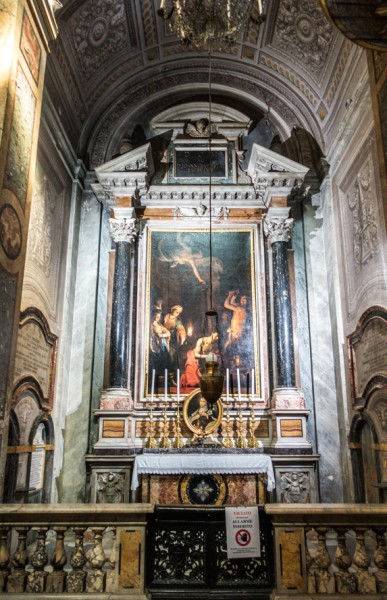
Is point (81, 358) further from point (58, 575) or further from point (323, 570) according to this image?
point (323, 570)

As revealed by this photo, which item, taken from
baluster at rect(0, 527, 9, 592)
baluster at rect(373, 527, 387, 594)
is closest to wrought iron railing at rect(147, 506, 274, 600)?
baluster at rect(373, 527, 387, 594)

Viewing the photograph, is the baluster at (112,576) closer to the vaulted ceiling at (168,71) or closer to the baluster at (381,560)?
the baluster at (381,560)

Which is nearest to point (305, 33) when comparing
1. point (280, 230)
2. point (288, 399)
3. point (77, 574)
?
point (280, 230)

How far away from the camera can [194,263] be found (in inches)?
382

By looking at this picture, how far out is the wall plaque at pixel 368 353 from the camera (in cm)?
677

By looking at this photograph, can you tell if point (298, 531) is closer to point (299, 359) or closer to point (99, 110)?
point (299, 359)

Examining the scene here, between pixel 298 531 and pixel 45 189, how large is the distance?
6.13 metres

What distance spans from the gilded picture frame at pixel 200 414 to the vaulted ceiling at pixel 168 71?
4.80m

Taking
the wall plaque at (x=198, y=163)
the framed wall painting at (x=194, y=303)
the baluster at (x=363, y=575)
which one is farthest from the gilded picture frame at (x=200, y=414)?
the baluster at (x=363, y=575)

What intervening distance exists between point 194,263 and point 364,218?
3.17 m

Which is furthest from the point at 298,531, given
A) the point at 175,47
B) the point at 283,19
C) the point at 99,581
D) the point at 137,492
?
the point at 175,47

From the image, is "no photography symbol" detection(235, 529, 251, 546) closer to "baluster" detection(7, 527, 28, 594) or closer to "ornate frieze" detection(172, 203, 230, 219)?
"baluster" detection(7, 527, 28, 594)

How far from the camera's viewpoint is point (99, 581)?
13.0ft

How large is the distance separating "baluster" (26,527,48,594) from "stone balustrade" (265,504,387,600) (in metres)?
1.67
